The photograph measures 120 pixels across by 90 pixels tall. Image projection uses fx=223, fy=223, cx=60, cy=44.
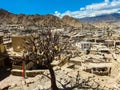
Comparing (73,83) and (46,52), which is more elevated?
(46,52)

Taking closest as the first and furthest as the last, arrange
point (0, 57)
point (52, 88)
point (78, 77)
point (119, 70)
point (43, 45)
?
1. point (52, 88)
2. point (43, 45)
3. point (78, 77)
4. point (119, 70)
5. point (0, 57)

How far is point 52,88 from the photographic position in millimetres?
13242

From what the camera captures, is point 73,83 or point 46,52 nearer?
point 46,52

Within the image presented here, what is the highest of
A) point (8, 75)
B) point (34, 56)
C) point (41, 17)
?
point (41, 17)

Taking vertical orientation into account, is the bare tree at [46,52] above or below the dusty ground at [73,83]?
above

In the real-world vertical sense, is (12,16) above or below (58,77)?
above

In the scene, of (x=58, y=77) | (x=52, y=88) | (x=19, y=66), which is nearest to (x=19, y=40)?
(x=19, y=66)

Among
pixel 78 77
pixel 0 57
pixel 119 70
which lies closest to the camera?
pixel 78 77

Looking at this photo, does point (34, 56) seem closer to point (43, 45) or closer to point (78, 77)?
point (43, 45)

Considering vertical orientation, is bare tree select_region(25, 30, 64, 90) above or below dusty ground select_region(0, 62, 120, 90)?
above

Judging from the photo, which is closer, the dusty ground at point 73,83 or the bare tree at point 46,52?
the bare tree at point 46,52

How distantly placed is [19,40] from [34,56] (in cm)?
1335

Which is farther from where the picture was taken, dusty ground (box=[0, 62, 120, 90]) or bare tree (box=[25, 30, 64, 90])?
dusty ground (box=[0, 62, 120, 90])

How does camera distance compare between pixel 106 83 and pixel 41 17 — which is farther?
pixel 41 17
